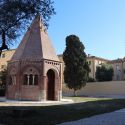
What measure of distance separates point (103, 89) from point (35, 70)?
93.6 feet

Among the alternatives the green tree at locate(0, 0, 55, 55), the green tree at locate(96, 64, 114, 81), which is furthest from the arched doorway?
the green tree at locate(96, 64, 114, 81)

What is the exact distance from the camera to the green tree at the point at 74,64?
57.5 metres

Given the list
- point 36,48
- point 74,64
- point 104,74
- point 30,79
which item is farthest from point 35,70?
point 104,74

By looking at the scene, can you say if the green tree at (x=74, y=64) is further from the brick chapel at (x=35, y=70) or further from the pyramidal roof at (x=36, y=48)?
the pyramidal roof at (x=36, y=48)

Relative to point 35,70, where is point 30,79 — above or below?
below

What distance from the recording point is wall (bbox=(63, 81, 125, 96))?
205ft

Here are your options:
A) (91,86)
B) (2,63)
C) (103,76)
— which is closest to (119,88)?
(91,86)

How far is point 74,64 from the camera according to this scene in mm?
57531

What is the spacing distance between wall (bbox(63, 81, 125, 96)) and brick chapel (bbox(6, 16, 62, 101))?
78.1 feet

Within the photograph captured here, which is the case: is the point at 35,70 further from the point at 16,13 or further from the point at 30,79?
the point at 16,13

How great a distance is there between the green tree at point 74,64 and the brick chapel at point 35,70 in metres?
15.9

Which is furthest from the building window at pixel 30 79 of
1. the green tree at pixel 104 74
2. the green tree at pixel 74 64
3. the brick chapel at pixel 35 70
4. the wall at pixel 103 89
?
the green tree at pixel 104 74

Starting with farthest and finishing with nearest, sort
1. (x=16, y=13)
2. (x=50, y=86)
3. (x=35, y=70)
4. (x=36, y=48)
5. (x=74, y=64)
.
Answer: (x=74, y=64) < (x=50, y=86) < (x=36, y=48) < (x=35, y=70) < (x=16, y=13)

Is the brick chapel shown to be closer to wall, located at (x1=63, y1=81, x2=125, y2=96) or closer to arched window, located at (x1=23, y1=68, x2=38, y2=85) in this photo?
arched window, located at (x1=23, y1=68, x2=38, y2=85)
